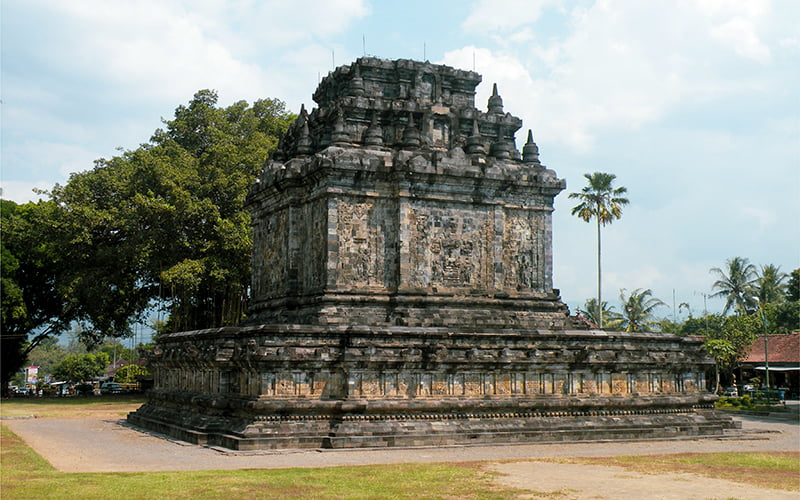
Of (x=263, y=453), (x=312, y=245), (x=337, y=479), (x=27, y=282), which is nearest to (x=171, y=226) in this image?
(x=27, y=282)

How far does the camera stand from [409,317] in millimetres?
22234

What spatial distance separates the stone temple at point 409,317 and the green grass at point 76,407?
7.23m

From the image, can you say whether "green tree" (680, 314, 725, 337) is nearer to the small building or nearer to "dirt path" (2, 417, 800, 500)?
the small building

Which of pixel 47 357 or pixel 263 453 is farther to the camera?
pixel 47 357

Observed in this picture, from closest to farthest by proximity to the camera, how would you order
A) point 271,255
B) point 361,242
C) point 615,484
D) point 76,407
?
point 615,484, point 361,242, point 271,255, point 76,407

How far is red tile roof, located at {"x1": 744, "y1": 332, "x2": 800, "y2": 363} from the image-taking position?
55.0 metres

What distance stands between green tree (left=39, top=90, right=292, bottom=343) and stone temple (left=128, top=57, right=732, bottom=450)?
36.9ft

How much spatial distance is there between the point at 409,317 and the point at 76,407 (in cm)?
2083

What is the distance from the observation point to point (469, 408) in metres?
20.5

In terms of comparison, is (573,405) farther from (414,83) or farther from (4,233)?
(4,233)

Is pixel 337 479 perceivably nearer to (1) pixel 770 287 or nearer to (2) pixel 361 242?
(2) pixel 361 242

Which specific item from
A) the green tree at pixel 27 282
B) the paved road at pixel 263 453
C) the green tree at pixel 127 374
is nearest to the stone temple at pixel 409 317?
the paved road at pixel 263 453

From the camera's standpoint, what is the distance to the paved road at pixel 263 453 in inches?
627

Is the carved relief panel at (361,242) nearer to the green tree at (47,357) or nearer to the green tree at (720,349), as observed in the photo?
the green tree at (720,349)
